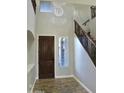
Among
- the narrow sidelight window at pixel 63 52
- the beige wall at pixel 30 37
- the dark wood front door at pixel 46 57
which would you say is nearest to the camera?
the beige wall at pixel 30 37

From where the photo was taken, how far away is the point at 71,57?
8.91 meters

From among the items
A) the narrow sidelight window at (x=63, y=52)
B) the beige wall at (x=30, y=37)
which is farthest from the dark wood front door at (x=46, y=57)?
the beige wall at (x=30, y=37)

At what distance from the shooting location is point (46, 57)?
28.2ft

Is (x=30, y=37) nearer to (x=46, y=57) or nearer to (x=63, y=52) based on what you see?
(x=46, y=57)

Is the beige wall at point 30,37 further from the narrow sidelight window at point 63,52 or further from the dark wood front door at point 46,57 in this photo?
the narrow sidelight window at point 63,52

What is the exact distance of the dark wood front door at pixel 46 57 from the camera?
852 centimetres

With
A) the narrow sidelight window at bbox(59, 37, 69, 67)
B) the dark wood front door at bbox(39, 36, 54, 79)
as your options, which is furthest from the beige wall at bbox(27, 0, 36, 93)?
the narrow sidelight window at bbox(59, 37, 69, 67)

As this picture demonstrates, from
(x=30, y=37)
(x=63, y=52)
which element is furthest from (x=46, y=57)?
(x=30, y=37)

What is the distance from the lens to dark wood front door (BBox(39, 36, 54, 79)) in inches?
336
